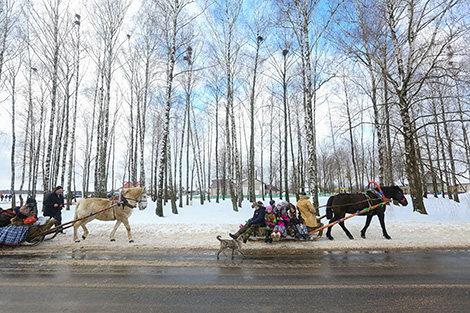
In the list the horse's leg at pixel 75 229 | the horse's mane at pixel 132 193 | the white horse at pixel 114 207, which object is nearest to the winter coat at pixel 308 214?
the white horse at pixel 114 207

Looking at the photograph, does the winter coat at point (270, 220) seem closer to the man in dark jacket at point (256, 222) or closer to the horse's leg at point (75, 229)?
the man in dark jacket at point (256, 222)

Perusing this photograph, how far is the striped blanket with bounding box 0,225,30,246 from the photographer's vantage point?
716cm

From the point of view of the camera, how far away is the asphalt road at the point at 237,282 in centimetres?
342

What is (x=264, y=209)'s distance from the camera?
25.8ft

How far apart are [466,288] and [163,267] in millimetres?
5559

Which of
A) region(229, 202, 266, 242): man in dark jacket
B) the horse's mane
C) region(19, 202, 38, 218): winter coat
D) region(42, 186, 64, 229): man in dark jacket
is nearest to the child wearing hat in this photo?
region(229, 202, 266, 242): man in dark jacket

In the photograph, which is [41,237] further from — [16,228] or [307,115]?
[307,115]

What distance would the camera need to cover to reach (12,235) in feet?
23.7

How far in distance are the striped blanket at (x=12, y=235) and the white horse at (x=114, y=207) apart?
1.35 m

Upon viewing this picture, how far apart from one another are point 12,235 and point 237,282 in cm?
729

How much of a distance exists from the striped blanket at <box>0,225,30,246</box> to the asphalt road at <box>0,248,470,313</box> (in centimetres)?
93

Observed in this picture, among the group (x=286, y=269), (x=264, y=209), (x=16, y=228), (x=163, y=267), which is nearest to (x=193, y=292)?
(x=163, y=267)

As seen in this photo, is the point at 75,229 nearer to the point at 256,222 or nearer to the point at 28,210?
the point at 28,210

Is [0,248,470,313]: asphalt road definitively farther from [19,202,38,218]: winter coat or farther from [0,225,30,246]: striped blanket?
[19,202,38,218]: winter coat
